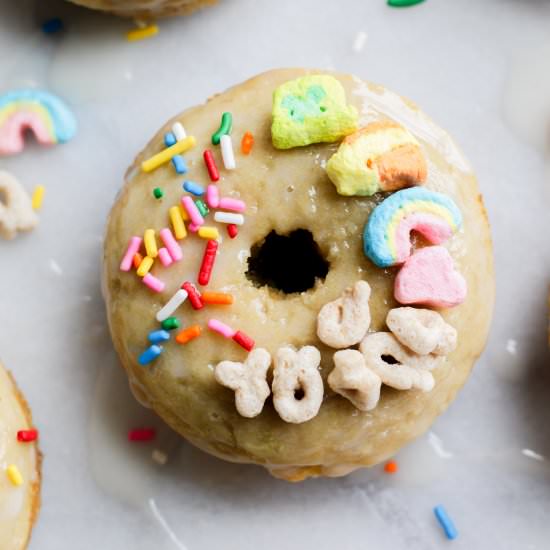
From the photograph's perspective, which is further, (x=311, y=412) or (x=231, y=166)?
(x=231, y=166)

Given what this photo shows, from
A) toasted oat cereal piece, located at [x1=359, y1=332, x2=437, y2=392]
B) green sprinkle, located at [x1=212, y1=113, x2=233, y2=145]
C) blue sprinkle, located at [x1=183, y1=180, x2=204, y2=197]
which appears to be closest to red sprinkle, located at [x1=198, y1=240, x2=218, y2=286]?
blue sprinkle, located at [x1=183, y1=180, x2=204, y2=197]

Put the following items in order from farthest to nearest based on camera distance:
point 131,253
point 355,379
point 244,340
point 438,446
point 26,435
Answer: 1. point 438,446
2. point 26,435
3. point 131,253
4. point 244,340
5. point 355,379

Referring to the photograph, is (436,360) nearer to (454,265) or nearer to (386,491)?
(454,265)

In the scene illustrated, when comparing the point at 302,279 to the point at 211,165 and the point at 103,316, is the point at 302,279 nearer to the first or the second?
the point at 211,165

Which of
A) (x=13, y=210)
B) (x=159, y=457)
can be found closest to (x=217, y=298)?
(x=159, y=457)

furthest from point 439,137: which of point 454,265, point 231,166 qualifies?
point 231,166

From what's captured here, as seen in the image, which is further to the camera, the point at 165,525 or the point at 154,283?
the point at 165,525

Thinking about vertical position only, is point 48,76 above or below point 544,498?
above

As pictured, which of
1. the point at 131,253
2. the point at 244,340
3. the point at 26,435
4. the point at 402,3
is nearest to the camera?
the point at 244,340
